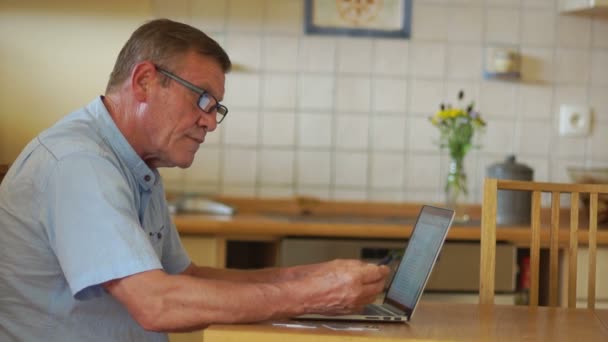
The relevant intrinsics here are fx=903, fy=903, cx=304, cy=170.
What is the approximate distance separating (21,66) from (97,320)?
183 centimetres

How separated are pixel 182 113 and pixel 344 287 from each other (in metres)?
0.43

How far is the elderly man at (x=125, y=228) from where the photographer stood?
139 centimetres

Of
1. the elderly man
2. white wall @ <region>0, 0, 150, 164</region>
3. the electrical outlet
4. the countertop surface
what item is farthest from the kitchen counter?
the elderly man

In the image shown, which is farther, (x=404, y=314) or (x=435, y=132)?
(x=435, y=132)

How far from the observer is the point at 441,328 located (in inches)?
59.9

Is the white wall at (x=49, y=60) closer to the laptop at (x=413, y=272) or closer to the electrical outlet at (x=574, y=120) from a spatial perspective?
the electrical outlet at (x=574, y=120)

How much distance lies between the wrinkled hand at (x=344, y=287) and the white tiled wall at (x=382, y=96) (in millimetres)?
1697

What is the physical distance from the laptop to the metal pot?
1379 millimetres

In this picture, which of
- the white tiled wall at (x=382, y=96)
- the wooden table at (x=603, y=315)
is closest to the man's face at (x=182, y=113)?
the wooden table at (x=603, y=315)

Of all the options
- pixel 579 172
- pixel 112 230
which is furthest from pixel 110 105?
pixel 579 172

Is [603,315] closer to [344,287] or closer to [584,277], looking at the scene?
[344,287]

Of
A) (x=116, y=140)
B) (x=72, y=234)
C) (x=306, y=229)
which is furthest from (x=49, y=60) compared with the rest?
(x=72, y=234)

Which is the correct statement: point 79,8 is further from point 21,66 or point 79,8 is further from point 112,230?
point 112,230

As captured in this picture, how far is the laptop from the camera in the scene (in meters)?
1.55
